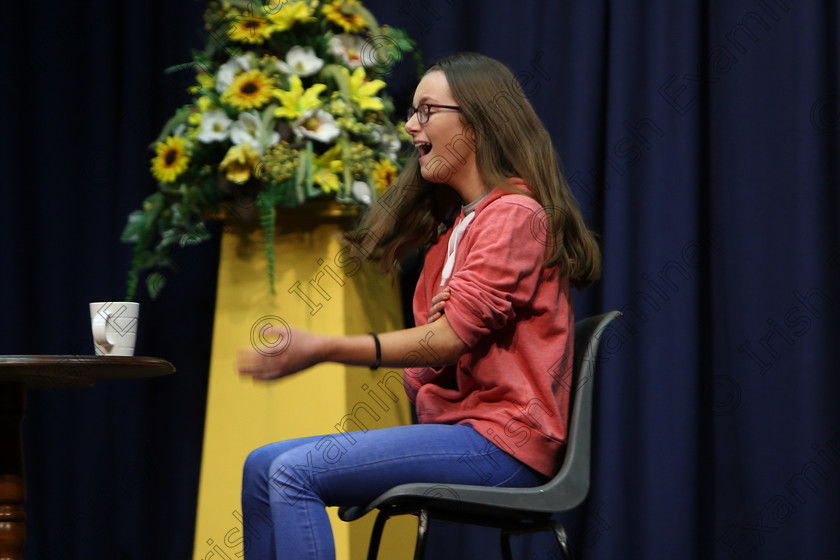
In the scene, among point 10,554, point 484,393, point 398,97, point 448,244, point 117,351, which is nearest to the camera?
point 484,393

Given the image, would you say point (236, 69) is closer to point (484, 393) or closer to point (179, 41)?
point (179, 41)

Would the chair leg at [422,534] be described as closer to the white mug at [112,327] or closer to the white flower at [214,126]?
the white mug at [112,327]

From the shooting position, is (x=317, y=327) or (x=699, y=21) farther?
(x=699, y=21)

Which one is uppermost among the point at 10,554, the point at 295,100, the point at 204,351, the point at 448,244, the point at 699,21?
the point at 699,21

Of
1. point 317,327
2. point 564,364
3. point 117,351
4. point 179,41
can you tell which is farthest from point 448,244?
point 179,41

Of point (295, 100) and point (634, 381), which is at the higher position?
point (295, 100)

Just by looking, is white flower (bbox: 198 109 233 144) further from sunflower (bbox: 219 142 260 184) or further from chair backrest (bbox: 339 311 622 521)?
chair backrest (bbox: 339 311 622 521)

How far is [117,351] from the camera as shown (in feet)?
6.16

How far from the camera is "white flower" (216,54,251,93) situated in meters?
2.16

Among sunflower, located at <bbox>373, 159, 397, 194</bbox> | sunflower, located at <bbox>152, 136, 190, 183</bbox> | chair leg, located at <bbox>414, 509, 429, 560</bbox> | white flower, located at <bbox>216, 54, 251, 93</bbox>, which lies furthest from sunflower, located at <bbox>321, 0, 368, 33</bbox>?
chair leg, located at <bbox>414, 509, 429, 560</bbox>

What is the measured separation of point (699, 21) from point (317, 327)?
1249mm

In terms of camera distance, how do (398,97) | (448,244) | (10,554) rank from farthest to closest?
(398,97), (10,554), (448,244)

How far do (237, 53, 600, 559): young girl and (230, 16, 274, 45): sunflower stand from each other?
2.14 feet

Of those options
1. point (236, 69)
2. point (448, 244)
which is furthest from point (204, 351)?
point (448, 244)
